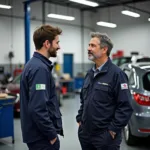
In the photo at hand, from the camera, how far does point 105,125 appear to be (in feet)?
7.81

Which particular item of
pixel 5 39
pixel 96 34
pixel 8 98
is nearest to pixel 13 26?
pixel 5 39

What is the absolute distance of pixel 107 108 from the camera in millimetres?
2387

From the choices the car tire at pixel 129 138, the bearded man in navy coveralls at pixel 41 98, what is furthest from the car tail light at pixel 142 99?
the bearded man in navy coveralls at pixel 41 98

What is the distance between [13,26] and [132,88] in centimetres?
950

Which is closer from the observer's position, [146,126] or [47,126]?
[47,126]

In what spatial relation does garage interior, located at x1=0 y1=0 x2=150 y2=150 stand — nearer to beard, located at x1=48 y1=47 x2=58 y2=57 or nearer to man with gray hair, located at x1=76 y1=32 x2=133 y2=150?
man with gray hair, located at x1=76 y1=32 x2=133 y2=150

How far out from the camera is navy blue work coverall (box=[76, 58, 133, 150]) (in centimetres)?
233

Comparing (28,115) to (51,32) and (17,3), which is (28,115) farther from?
(17,3)

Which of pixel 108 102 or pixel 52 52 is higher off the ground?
pixel 52 52

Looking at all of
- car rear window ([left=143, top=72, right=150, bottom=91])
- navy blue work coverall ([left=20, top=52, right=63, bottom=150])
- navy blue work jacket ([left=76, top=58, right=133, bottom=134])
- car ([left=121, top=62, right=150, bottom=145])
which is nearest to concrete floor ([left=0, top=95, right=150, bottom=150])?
car ([left=121, top=62, right=150, bottom=145])

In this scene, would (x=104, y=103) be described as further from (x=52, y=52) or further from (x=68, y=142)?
(x=68, y=142)

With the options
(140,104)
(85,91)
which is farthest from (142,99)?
(85,91)

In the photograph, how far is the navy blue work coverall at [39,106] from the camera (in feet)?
6.61

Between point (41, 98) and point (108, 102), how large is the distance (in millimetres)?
684
